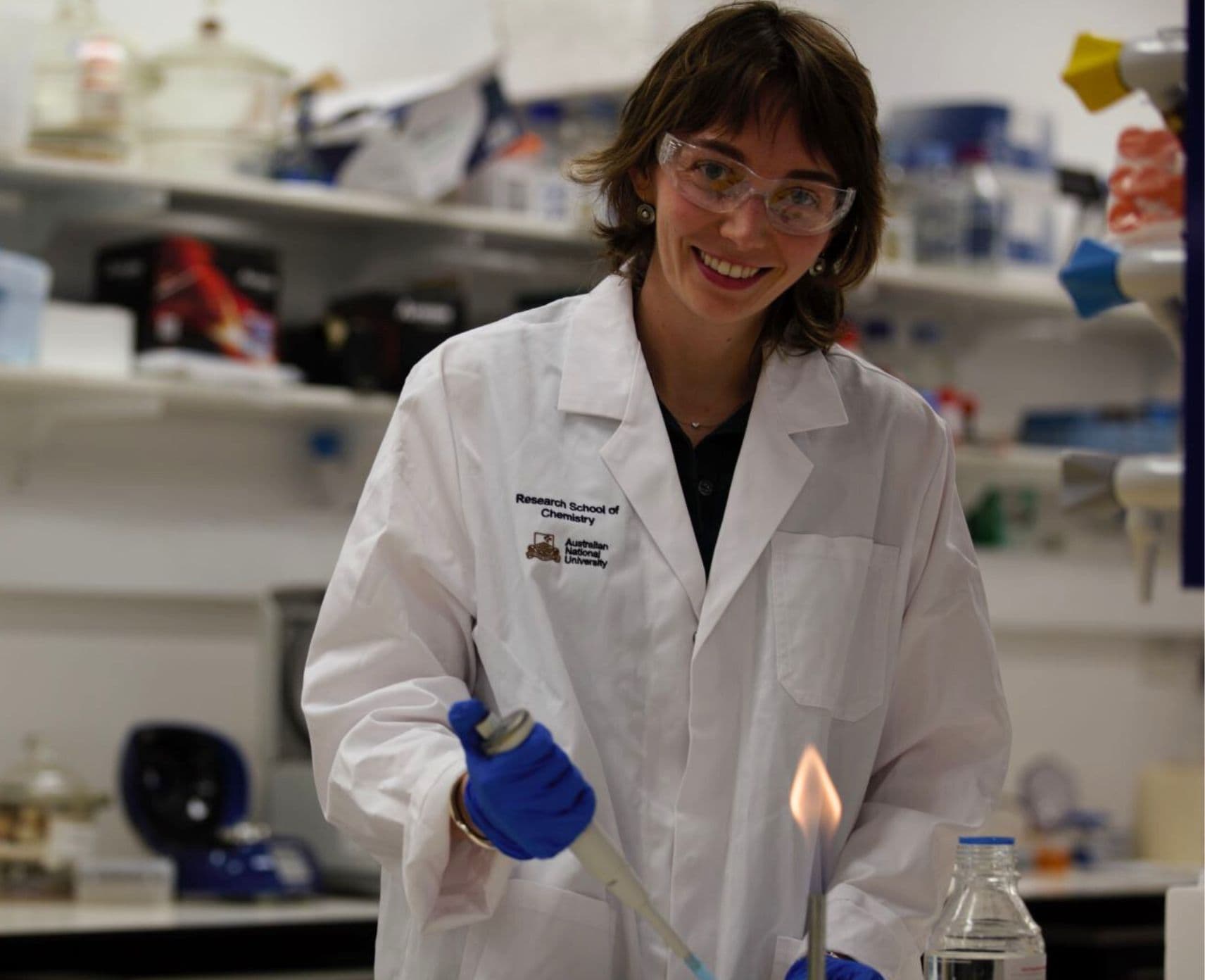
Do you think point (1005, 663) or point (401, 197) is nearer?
point (401, 197)

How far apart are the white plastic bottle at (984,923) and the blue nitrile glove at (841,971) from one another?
0.14 meters

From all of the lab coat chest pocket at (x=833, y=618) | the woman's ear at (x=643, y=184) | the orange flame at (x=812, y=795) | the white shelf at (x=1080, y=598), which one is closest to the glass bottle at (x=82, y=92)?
the woman's ear at (x=643, y=184)

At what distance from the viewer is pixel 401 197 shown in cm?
343

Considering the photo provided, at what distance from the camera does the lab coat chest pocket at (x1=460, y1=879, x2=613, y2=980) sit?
149cm

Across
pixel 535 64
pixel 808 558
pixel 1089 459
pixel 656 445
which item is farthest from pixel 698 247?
pixel 535 64

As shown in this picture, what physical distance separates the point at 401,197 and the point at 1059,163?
196cm

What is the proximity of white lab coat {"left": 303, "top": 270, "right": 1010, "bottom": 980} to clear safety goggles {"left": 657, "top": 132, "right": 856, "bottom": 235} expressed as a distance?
19cm

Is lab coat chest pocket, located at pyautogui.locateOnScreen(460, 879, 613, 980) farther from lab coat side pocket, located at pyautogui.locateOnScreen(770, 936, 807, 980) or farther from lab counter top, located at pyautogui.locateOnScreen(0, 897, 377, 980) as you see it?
lab counter top, located at pyautogui.locateOnScreen(0, 897, 377, 980)

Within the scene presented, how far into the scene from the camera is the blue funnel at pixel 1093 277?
1943 millimetres

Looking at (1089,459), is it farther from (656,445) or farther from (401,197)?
(401,197)

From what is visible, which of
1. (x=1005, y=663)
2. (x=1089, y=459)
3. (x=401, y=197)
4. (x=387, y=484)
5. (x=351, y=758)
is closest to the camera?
(x=351, y=758)

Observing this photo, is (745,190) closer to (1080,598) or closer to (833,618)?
(833,618)

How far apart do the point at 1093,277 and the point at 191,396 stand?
5.86 ft

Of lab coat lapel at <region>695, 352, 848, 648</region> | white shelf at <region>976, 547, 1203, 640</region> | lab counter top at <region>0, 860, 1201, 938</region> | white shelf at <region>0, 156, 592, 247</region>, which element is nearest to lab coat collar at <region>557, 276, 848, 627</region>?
lab coat lapel at <region>695, 352, 848, 648</region>
